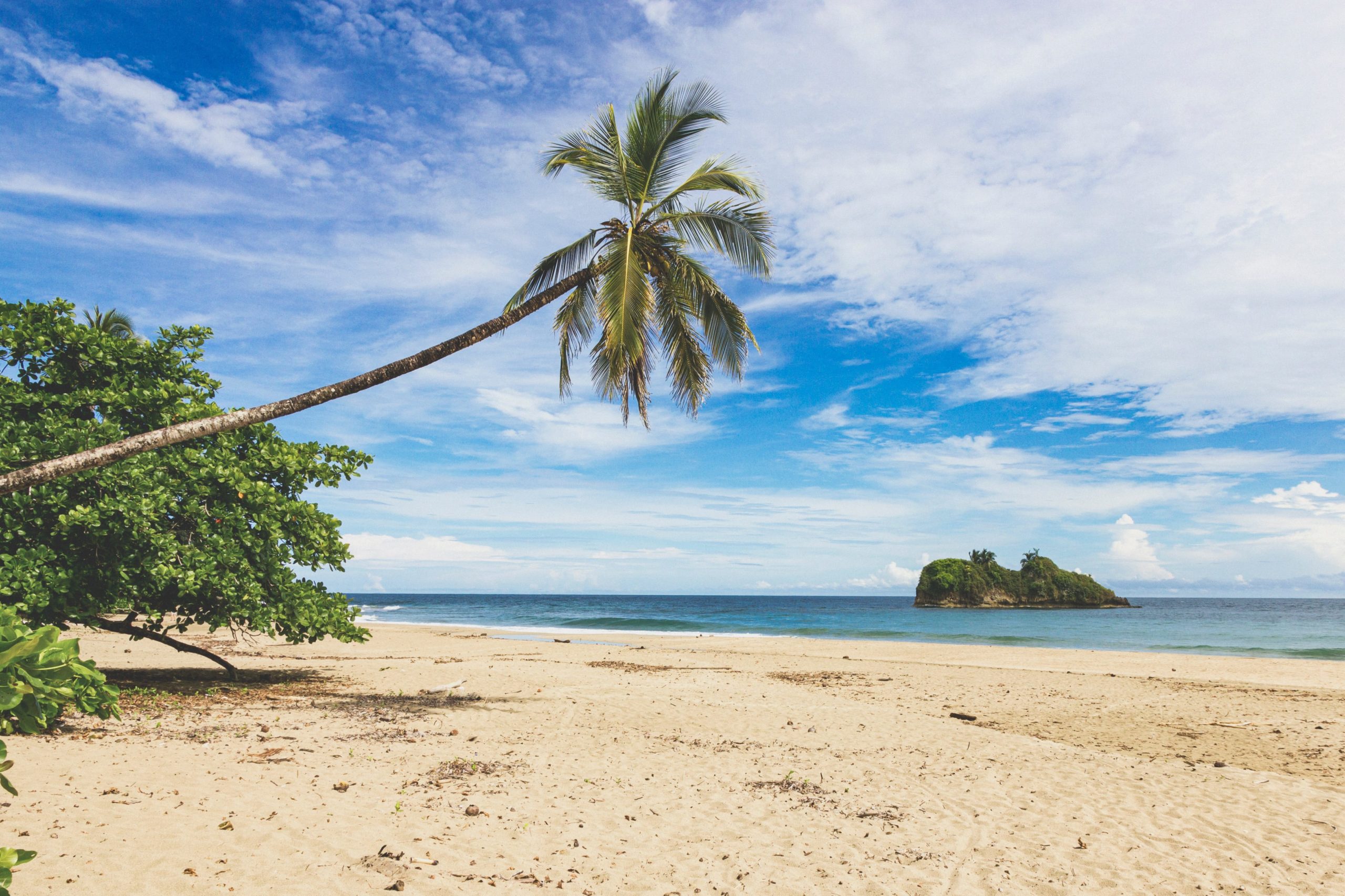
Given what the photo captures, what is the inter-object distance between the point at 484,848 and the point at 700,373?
7494 mm

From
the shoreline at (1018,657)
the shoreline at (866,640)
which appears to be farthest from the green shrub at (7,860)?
the shoreline at (866,640)

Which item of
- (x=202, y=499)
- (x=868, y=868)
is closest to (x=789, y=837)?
(x=868, y=868)

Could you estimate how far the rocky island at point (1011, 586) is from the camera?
7612 centimetres

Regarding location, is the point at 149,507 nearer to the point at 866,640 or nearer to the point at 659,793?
the point at 659,793

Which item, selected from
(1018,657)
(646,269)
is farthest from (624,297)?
(1018,657)

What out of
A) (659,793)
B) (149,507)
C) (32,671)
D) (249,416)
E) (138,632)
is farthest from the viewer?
(138,632)

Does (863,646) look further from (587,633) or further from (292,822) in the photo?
(292,822)

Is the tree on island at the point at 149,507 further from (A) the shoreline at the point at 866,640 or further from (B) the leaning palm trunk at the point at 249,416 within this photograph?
(A) the shoreline at the point at 866,640

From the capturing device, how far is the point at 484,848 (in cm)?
508

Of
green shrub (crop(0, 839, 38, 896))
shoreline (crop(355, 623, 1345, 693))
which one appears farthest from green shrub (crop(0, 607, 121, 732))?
shoreline (crop(355, 623, 1345, 693))

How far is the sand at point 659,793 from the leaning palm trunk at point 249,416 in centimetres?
236

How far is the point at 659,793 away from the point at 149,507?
6514 mm

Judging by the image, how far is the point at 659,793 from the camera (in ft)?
21.8

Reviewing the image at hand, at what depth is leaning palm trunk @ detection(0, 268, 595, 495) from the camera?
4.69 metres
